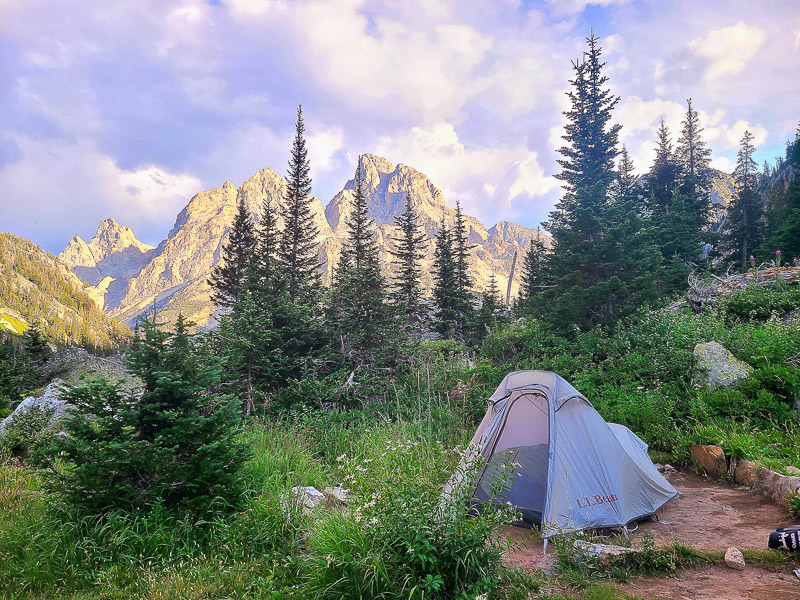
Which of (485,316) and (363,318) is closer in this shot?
(363,318)

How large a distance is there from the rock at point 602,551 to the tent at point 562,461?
508 mm

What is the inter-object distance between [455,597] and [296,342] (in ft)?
32.9

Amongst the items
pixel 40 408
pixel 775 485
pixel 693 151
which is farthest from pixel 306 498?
pixel 693 151

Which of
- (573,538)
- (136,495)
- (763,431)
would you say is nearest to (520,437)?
(573,538)

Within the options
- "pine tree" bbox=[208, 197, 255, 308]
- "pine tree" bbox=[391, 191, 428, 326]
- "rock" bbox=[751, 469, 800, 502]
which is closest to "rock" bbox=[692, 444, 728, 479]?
"rock" bbox=[751, 469, 800, 502]

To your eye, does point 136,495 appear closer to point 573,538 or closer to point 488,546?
point 488,546

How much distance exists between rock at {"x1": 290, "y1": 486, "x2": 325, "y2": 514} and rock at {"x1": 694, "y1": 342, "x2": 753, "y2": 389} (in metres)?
8.15

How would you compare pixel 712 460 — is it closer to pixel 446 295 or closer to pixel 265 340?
pixel 265 340

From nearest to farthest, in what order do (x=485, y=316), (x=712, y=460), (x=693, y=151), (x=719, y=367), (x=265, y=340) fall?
(x=712, y=460), (x=719, y=367), (x=265, y=340), (x=485, y=316), (x=693, y=151)

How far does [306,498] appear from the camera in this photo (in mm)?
4719

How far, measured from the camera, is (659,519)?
17.4 ft

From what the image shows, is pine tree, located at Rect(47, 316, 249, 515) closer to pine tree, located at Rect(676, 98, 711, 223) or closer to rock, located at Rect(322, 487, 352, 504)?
rock, located at Rect(322, 487, 352, 504)

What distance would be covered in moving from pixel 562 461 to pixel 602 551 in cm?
132

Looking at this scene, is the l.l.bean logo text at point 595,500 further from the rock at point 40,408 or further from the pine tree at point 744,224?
the pine tree at point 744,224
